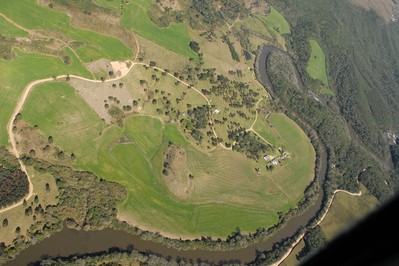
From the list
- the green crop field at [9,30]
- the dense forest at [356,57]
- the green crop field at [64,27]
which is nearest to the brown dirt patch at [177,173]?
the green crop field at [64,27]

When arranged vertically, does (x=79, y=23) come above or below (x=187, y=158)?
above

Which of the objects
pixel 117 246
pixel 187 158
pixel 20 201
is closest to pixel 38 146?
pixel 20 201

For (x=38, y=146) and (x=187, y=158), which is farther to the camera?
(x=187, y=158)

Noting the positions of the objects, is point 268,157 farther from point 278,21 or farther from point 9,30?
point 278,21

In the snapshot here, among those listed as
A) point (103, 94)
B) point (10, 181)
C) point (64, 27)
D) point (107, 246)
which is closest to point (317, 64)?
point (103, 94)

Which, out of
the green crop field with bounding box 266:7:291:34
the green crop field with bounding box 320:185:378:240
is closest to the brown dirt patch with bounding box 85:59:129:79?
the green crop field with bounding box 320:185:378:240

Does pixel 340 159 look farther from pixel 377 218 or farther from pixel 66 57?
pixel 377 218

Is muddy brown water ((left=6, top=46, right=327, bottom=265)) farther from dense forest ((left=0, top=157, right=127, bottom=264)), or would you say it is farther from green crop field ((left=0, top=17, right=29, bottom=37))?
green crop field ((left=0, top=17, right=29, bottom=37))
